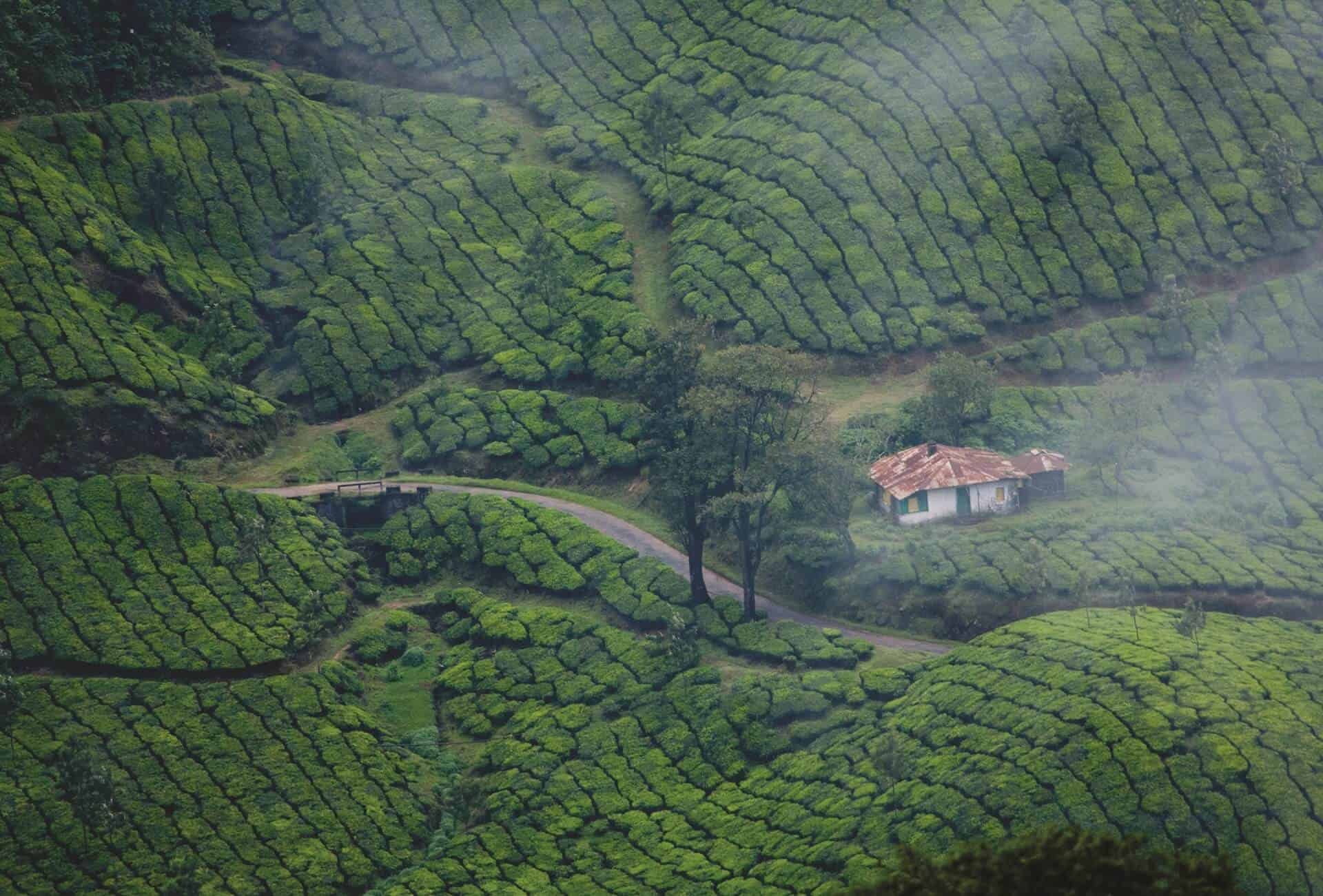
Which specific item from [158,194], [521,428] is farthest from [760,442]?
[158,194]

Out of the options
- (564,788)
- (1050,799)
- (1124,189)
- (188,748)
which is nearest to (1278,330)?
(1124,189)

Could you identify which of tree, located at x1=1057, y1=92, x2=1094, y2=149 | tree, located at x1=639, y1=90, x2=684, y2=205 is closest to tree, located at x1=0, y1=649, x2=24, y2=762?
tree, located at x1=639, y1=90, x2=684, y2=205

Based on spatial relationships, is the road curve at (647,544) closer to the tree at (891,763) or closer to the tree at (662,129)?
the tree at (891,763)

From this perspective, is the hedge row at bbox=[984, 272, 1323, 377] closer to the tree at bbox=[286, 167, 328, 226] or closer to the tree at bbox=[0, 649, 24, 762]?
the tree at bbox=[286, 167, 328, 226]

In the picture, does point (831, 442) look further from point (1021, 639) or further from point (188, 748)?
point (188, 748)

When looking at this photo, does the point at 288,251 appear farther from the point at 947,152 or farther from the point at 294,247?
the point at 947,152

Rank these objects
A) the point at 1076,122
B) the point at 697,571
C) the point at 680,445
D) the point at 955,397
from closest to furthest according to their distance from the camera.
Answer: the point at 697,571 → the point at 680,445 → the point at 955,397 → the point at 1076,122

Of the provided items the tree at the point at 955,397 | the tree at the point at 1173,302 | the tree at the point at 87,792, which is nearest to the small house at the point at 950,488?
the tree at the point at 955,397
